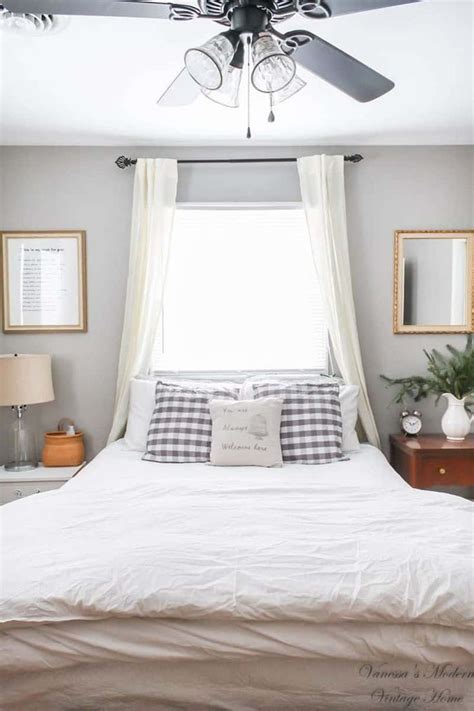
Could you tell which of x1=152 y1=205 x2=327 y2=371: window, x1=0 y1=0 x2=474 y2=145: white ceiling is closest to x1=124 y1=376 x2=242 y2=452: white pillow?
x1=152 y1=205 x2=327 y2=371: window

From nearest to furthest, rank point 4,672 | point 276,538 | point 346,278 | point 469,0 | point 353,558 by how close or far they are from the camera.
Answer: point 4,672 < point 353,558 < point 276,538 < point 469,0 < point 346,278

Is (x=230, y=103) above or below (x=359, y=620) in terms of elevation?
above

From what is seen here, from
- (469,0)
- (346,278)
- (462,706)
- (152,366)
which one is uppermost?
(469,0)

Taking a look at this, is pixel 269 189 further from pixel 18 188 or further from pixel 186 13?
pixel 186 13

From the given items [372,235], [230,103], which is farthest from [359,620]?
[372,235]

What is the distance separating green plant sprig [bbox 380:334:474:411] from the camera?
135 inches

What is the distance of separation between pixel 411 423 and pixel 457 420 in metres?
0.28

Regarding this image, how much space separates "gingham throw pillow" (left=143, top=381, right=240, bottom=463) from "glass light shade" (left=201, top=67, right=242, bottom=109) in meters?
1.78

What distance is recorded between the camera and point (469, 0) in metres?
2.16

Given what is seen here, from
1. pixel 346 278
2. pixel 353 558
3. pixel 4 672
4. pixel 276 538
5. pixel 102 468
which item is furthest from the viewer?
pixel 346 278

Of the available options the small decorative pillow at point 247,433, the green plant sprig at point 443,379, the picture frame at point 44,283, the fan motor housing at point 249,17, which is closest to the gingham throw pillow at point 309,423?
the small decorative pillow at point 247,433

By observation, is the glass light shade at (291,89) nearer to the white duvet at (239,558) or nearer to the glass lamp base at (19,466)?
the white duvet at (239,558)

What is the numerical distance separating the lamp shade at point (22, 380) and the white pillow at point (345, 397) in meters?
1.23

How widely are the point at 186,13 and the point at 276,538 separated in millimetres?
1592
